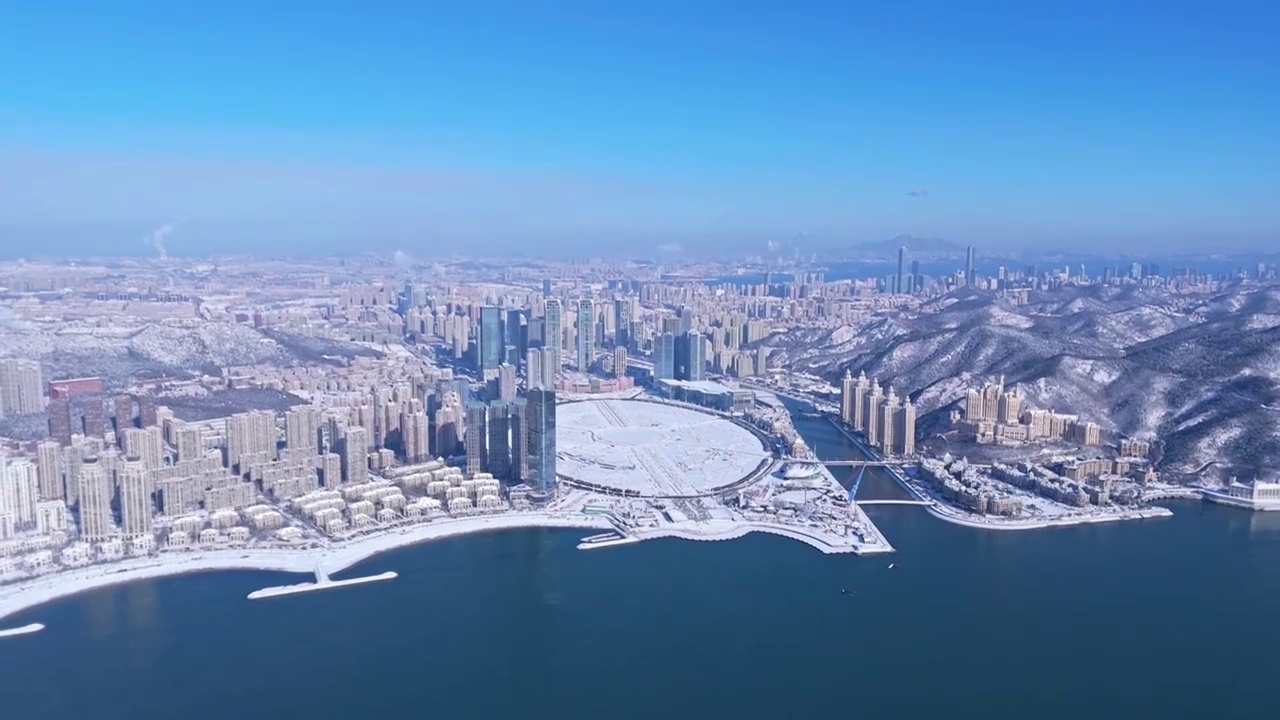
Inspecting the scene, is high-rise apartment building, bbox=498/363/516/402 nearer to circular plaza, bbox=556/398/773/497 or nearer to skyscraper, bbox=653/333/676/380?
circular plaza, bbox=556/398/773/497

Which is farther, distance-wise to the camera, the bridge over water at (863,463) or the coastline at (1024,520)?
the bridge over water at (863,463)

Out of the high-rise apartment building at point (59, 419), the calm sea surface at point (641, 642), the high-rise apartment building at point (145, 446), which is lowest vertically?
the calm sea surface at point (641, 642)

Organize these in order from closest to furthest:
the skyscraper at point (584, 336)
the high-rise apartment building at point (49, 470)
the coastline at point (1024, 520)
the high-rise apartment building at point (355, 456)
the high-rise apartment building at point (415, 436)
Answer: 1. the high-rise apartment building at point (49, 470)
2. the coastline at point (1024, 520)
3. the high-rise apartment building at point (355, 456)
4. the high-rise apartment building at point (415, 436)
5. the skyscraper at point (584, 336)

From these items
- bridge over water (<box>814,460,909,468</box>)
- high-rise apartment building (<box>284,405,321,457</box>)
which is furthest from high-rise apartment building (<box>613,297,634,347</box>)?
high-rise apartment building (<box>284,405,321,457</box>)

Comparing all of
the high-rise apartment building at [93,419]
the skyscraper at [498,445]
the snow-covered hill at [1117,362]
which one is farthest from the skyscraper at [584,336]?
the high-rise apartment building at [93,419]

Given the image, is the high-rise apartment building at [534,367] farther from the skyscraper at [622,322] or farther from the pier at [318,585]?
the pier at [318,585]

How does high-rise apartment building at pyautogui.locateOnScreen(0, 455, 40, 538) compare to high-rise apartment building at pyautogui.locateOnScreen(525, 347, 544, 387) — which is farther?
high-rise apartment building at pyautogui.locateOnScreen(525, 347, 544, 387)

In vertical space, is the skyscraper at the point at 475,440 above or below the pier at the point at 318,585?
above
